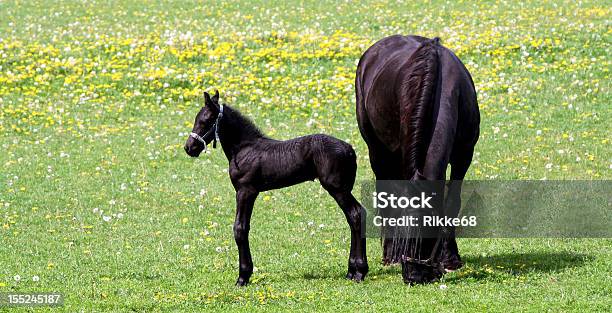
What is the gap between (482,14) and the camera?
30156 millimetres


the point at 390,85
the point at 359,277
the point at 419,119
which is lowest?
the point at 359,277

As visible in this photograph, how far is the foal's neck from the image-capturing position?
1197cm

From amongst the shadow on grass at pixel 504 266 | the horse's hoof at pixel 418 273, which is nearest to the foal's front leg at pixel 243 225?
the shadow on grass at pixel 504 266

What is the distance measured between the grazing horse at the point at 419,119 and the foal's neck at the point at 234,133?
1.69 meters

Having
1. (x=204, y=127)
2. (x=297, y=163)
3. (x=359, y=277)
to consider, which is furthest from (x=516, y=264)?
(x=204, y=127)

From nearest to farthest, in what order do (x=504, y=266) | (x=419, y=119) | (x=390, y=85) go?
1. (x=419, y=119)
2. (x=390, y=85)
3. (x=504, y=266)

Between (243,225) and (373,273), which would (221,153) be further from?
(243,225)

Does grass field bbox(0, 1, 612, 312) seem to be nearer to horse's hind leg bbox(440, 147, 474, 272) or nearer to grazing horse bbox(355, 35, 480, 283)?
horse's hind leg bbox(440, 147, 474, 272)

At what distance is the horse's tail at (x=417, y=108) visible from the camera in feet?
35.0

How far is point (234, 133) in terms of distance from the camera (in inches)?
474

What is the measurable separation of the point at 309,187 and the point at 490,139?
4.54 meters

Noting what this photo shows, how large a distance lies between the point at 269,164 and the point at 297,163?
1.13 ft

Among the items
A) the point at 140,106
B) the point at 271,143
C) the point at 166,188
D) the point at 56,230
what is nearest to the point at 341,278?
the point at 271,143

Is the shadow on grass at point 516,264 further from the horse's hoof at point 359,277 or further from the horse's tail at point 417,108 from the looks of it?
the horse's tail at point 417,108
